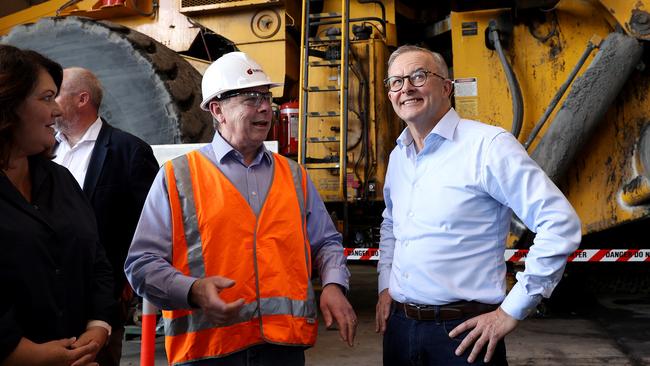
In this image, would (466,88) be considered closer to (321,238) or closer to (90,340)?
(321,238)

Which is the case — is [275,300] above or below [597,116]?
below

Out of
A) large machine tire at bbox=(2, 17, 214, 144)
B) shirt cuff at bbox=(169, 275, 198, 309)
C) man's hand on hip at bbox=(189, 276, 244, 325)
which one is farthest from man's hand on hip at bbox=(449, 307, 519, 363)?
large machine tire at bbox=(2, 17, 214, 144)

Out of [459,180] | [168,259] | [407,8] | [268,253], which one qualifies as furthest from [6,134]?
[407,8]

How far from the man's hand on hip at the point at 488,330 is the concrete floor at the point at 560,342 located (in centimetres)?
268

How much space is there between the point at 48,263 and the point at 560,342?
14.2 feet

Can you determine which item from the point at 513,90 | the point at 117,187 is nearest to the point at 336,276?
the point at 117,187

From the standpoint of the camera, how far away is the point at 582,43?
16.2 feet

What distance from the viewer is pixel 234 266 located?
7.43ft

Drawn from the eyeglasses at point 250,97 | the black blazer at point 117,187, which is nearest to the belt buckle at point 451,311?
the eyeglasses at point 250,97

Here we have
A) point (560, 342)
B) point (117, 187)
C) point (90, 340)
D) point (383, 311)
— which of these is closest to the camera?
point (90, 340)

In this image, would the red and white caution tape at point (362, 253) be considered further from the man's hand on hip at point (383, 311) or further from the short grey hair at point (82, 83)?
the man's hand on hip at point (383, 311)

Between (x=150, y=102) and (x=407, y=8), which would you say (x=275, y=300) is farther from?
(x=407, y=8)

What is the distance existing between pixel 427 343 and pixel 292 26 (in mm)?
3797

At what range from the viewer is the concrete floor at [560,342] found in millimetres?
4875
